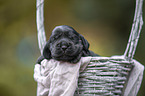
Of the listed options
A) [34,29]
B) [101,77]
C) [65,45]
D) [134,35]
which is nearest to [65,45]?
[65,45]

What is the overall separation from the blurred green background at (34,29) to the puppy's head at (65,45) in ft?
3.10

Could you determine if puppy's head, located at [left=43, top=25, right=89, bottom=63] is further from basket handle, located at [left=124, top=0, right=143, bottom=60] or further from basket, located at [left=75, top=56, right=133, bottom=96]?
basket handle, located at [left=124, top=0, right=143, bottom=60]

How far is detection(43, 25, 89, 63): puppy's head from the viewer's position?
83cm

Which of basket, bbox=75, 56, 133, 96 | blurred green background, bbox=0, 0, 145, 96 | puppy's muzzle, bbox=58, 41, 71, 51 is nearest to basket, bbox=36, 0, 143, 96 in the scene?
basket, bbox=75, 56, 133, 96

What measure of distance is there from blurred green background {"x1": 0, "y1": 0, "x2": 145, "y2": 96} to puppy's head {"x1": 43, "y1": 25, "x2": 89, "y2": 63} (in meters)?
0.94

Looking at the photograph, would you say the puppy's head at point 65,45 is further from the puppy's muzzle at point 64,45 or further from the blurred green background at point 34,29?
the blurred green background at point 34,29

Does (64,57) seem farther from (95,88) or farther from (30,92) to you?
(30,92)

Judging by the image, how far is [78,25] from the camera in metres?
1.82

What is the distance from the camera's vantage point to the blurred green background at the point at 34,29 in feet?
6.00

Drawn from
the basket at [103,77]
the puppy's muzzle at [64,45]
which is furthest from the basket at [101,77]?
the puppy's muzzle at [64,45]

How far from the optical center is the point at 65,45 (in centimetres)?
83

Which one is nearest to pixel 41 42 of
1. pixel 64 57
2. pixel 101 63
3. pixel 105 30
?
pixel 64 57

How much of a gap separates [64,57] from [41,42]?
12.1 inches

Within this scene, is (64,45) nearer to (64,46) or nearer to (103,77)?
(64,46)
